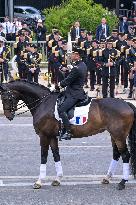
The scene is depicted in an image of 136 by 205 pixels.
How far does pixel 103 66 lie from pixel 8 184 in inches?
504

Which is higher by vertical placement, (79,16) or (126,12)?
(79,16)

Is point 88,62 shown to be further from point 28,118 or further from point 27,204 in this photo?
point 27,204

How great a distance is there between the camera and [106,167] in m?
14.9

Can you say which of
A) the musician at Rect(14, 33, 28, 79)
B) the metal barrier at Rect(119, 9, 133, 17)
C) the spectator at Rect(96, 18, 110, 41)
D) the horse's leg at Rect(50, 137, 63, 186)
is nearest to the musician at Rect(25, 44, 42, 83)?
the musician at Rect(14, 33, 28, 79)

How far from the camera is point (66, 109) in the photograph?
13.4m

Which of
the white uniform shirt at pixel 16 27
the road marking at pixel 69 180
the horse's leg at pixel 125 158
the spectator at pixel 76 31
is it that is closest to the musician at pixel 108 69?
the spectator at pixel 76 31

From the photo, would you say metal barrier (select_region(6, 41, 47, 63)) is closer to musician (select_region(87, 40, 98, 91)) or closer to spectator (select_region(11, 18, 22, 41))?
spectator (select_region(11, 18, 22, 41))

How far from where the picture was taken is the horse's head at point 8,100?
13.6m

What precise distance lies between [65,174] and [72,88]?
5.76 ft

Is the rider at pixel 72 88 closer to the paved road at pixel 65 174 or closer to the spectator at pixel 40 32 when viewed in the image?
the paved road at pixel 65 174

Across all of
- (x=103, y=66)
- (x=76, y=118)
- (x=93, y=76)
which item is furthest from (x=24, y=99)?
(x=93, y=76)

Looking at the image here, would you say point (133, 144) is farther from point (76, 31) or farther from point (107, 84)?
point (76, 31)

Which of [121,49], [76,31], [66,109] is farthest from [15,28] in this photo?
[66,109]

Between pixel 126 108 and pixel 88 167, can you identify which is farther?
pixel 88 167
